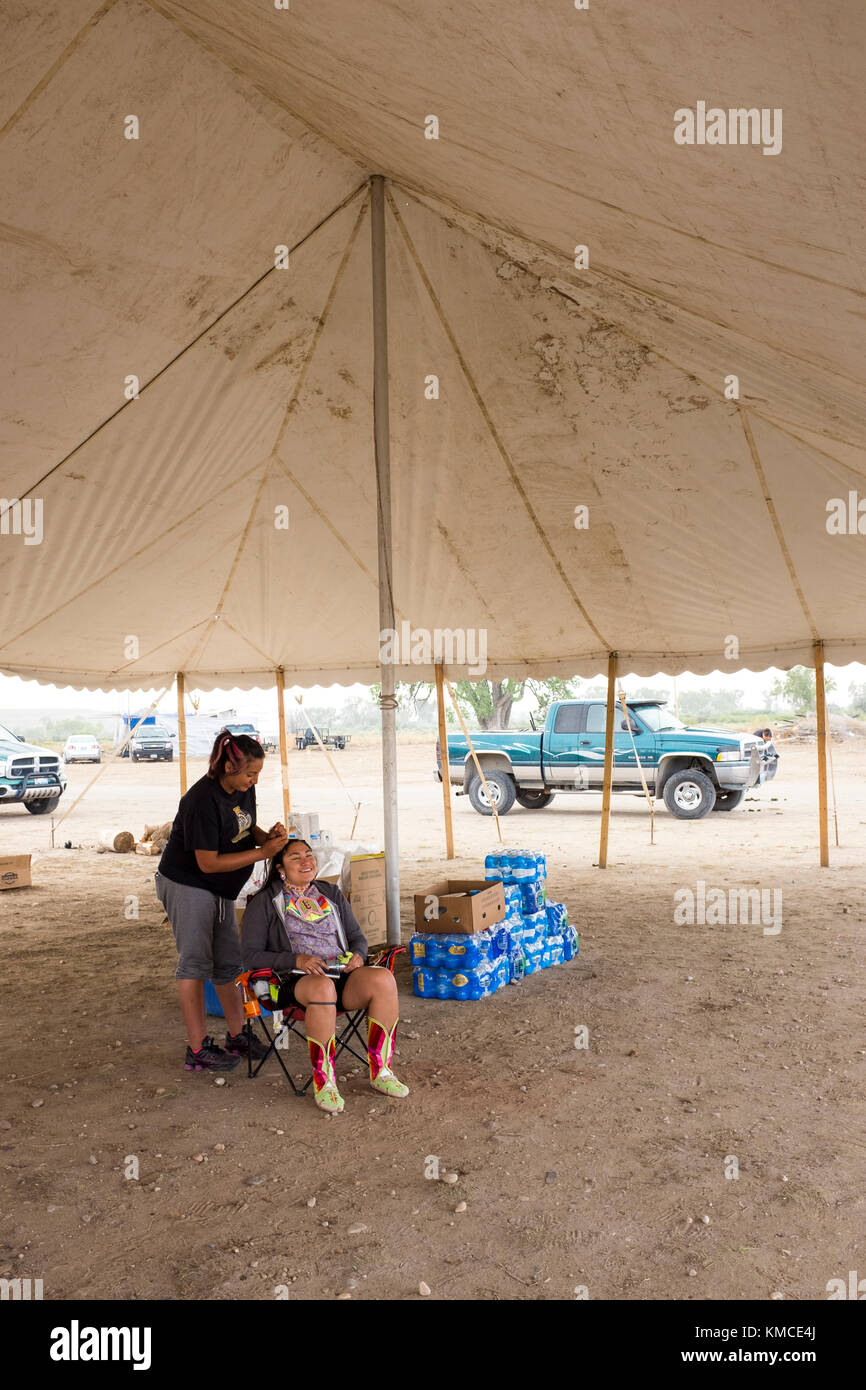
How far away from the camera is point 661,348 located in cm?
533

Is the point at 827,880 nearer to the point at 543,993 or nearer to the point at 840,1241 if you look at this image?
the point at 543,993

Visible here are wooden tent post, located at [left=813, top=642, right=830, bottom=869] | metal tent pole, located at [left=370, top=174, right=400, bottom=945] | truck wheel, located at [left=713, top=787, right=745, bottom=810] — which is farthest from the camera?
truck wheel, located at [left=713, top=787, right=745, bottom=810]

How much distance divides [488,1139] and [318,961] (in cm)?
99

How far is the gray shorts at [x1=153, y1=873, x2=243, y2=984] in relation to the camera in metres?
4.05

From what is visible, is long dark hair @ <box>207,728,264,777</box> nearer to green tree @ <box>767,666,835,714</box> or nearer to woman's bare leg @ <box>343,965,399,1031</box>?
woman's bare leg @ <box>343,965,399,1031</box>

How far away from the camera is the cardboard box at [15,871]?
31.2 ft

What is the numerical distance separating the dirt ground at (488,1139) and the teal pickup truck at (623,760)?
317 inches

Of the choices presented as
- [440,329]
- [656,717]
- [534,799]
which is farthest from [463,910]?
[534,799]

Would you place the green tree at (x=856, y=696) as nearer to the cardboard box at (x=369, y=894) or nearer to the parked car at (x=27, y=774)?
the parked car at (x=27, y=774)

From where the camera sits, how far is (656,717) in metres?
15.4

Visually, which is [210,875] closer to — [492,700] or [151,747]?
[492,700]

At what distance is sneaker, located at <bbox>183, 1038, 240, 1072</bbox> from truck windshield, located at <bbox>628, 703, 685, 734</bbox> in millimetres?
11715

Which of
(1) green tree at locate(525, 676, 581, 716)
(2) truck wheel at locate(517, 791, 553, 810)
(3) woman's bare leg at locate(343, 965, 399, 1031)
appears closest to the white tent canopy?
(3) woman's bare leg at locate(343, 965, 399, 1031)

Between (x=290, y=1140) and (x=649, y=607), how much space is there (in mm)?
6522
